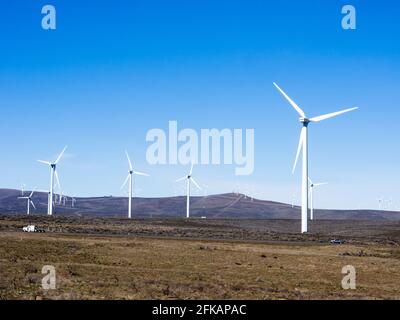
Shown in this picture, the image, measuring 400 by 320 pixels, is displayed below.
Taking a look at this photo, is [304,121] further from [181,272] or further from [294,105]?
[181,272]

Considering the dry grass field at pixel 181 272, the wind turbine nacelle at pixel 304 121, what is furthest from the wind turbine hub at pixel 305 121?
the dry grass field at pixel 181 272

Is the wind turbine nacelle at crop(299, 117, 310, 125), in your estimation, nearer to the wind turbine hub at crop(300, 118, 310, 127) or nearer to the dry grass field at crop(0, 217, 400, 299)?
the wind turbine hub at crop(300, 118, 310, 127)

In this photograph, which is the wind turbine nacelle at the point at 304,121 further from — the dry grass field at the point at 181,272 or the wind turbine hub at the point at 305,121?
the dry grass field at the point at 181,272

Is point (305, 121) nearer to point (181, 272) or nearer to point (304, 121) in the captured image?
point (304, 121)

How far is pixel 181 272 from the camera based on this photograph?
35.4m

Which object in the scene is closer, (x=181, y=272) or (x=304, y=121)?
(x=181, y=272)

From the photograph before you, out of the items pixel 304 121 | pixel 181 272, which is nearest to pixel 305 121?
pixel 304 121

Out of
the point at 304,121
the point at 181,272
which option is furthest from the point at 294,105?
the point at 181,272

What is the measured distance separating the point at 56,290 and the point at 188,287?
20.3ft

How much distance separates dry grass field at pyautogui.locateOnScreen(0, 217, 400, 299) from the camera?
85.7ft

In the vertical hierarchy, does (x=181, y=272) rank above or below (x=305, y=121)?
below

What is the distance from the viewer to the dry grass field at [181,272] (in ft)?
85.7

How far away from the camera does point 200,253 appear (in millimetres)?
49281

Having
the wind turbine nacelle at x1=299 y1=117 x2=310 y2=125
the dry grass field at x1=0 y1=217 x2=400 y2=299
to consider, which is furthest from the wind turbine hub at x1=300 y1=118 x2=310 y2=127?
the dry grass field at x1=0 y1=217 x2=400 y2=299
